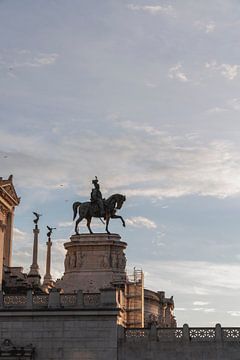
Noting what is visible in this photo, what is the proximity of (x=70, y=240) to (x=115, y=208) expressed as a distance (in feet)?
17.4


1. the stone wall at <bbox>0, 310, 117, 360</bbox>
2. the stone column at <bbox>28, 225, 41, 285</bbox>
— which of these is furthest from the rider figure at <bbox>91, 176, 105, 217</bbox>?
the stone wall at <bbox>0, 310, 117, 360</bbox>

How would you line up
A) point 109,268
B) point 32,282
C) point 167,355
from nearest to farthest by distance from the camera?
point 167,355
point 109,268
point 32,282

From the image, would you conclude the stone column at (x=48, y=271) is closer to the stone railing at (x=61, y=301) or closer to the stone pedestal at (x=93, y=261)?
the stone pedestal at (x=93, y=261)

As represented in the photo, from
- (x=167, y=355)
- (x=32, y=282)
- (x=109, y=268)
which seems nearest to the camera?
(x=167, y=355)

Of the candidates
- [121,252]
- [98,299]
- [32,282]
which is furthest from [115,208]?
[98,299]

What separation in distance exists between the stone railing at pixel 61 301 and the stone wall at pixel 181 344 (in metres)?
2.24

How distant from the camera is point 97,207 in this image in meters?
65.6

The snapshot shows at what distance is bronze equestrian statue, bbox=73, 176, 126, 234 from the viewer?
65.6 metres

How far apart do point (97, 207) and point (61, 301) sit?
1894 centimetres

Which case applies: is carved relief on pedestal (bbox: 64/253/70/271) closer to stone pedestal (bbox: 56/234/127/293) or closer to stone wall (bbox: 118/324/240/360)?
stone pedestal (bbox: 56/234/127/293)

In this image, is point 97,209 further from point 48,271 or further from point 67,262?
point 48,271

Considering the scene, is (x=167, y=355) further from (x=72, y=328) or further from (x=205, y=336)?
(x=72, y=328)

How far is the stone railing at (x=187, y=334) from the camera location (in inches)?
1816

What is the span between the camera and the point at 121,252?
219 feet
